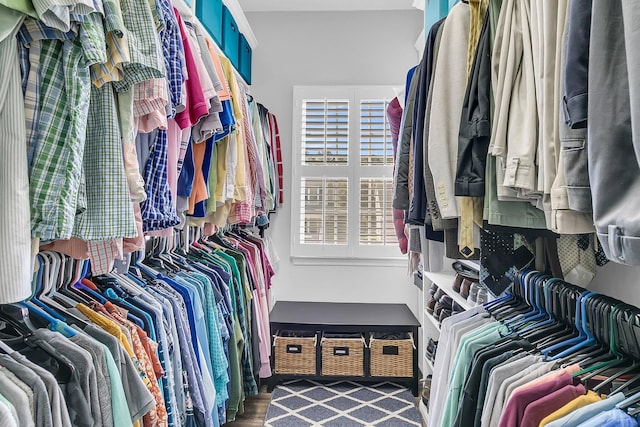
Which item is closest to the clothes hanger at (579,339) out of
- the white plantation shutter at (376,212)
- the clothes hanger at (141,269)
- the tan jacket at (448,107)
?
the tan jacket at (448,107)

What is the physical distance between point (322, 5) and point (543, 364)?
2.94m

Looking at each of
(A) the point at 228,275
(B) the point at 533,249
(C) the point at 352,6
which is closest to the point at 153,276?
(A) the point at 228,275

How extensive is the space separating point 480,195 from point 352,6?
2.63m

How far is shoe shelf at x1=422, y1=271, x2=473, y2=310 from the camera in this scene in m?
2.00

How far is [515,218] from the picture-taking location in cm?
110

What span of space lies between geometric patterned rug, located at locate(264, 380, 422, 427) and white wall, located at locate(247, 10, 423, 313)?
68cm

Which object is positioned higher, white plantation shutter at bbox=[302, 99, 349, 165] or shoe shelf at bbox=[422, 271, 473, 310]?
white plantation shutter at bbox=[302, 99, 349, 165]

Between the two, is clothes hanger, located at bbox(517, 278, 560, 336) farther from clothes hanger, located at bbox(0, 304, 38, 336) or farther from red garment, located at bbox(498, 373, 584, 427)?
clothes hanger, located at bbox(0, 304, 38, 336)

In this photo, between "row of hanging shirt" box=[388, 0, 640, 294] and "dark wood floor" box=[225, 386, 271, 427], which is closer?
"row of hanging shirt" box=[388, 0, 640, 294]

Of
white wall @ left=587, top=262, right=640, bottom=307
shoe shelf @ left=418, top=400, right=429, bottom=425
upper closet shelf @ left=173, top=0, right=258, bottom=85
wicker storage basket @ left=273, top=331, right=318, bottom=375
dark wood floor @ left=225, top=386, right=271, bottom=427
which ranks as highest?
upper closet shelf @ left=173, top=0, right=258, bottom=85

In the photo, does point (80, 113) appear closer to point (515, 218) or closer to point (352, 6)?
point (515, 218)

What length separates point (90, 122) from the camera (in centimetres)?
99

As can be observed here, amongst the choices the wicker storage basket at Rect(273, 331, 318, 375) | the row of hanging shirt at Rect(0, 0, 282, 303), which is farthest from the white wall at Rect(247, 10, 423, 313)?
the row of hanging shirt at Rect(0, 0, 282, 303)

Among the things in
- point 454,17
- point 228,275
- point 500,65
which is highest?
point 454,17
